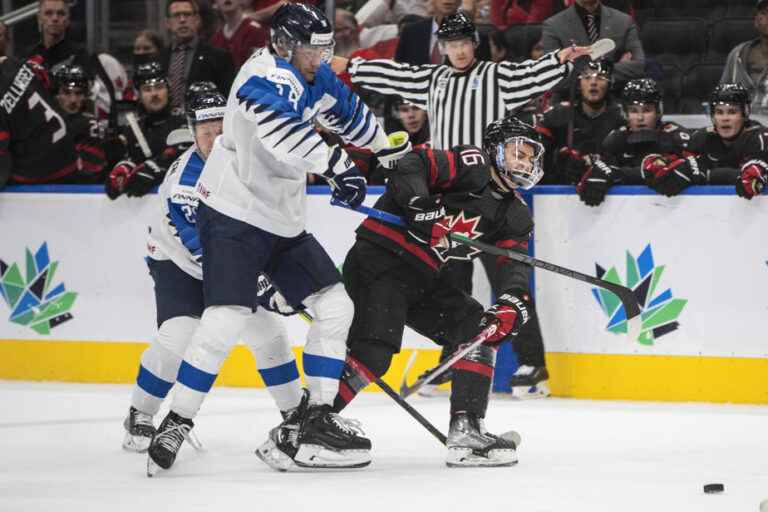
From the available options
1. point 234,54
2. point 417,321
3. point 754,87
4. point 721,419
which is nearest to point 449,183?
point 417,321

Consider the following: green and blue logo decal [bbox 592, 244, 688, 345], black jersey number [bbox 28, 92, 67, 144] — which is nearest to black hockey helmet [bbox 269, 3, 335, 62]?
green and blue logo decal [bbox 592, 244, 688, 345]

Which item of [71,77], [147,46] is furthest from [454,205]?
[147,46]

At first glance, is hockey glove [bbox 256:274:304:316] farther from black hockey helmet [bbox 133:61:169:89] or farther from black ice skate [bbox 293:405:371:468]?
black hockey helmet [bbox 133:61:169:89]

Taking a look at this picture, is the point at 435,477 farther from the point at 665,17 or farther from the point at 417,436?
the point at 665,17

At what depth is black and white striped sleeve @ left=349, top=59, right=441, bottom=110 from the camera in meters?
6.36

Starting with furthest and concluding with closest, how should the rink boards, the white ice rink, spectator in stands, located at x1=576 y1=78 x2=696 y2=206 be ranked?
spectator in stands, located at x1=576 y1=78 x2=696 y2=206, the rink boards, the white ice rink

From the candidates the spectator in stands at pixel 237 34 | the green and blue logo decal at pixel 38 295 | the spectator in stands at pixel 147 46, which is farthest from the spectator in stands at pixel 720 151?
the spectator in stands at pixel 147 46

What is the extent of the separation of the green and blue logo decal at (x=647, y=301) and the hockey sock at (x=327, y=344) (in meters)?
1.98

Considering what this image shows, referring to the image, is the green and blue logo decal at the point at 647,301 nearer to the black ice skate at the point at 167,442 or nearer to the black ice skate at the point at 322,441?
the black ice skate at the point at 322,441

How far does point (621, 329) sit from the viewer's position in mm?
6008

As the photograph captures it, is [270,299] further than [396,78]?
No

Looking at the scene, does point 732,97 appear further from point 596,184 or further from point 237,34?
point 237,34

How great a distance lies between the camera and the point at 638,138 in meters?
6.22

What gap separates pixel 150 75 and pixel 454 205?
2.74m
